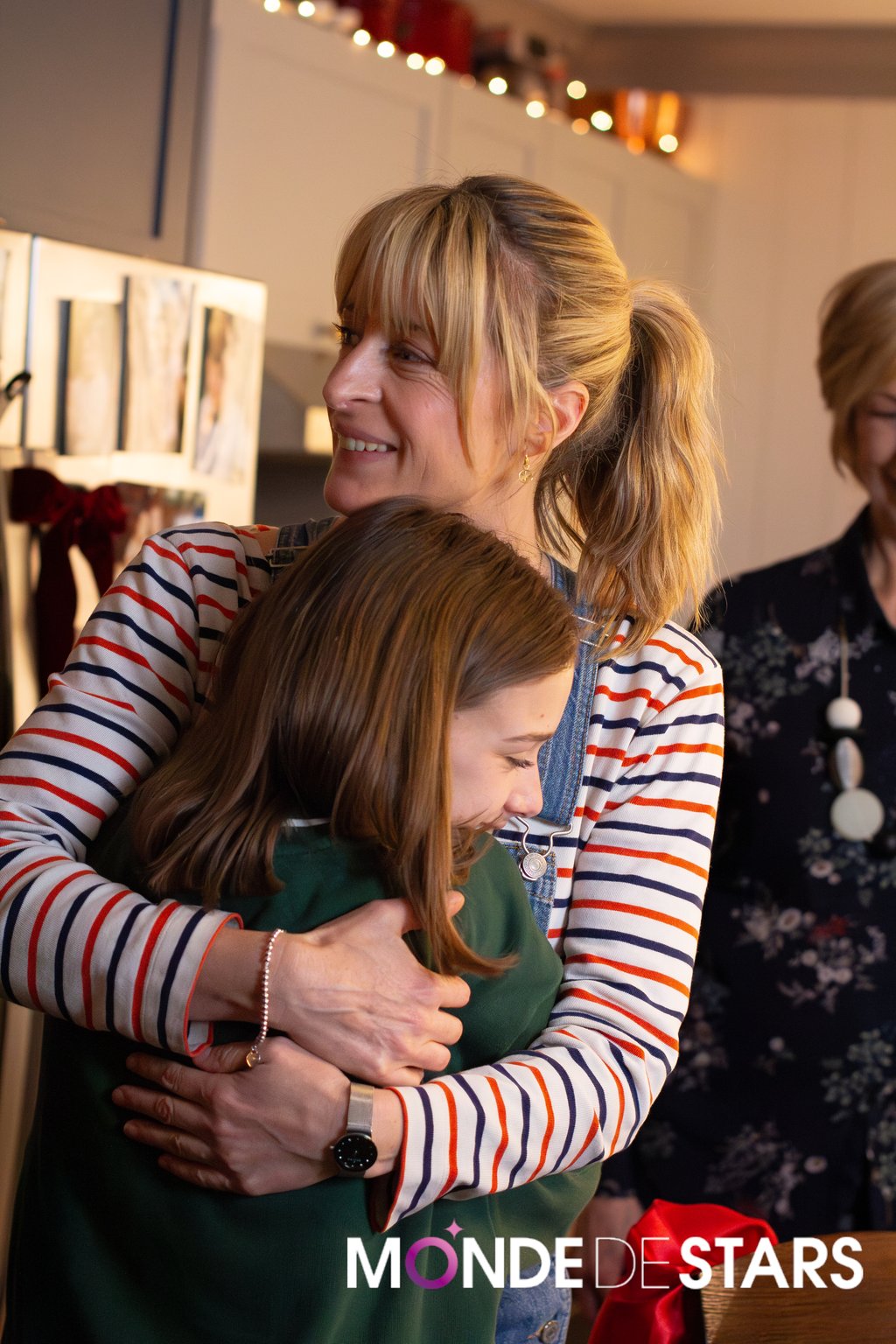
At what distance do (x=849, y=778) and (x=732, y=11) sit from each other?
3.11 metres

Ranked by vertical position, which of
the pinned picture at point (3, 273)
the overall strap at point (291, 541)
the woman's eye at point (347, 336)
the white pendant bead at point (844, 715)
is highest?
the pinned picture at point (3, 273)

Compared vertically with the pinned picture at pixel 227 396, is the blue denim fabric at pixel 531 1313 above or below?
below

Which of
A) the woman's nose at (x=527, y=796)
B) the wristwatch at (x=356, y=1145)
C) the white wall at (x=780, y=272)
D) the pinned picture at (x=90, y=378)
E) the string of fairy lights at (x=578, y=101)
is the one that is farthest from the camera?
the white wall at (x=780, y=272)

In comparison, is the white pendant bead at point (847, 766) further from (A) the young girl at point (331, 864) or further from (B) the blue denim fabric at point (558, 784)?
(A) the young girl at point (331, 864)

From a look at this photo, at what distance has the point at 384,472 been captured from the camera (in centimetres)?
116

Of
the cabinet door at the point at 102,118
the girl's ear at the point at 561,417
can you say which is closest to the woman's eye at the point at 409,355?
the girl's ear at the point at 561,417

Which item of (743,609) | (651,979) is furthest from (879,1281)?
(743,609)

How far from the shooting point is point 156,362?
2264mm

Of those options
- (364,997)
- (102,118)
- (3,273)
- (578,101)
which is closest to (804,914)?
(364,997)

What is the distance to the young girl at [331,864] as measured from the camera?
0.92 metres

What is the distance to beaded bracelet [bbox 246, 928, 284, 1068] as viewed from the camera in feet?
3.04

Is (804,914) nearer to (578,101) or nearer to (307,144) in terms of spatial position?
(307,144)

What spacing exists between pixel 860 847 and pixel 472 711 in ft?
3.49

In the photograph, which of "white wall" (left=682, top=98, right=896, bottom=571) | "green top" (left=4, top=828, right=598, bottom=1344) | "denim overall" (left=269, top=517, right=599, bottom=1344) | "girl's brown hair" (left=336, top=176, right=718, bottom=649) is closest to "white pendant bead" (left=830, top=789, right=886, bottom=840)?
"girl's brown hair" (left=336, top=176, right=718, bottom=649)
